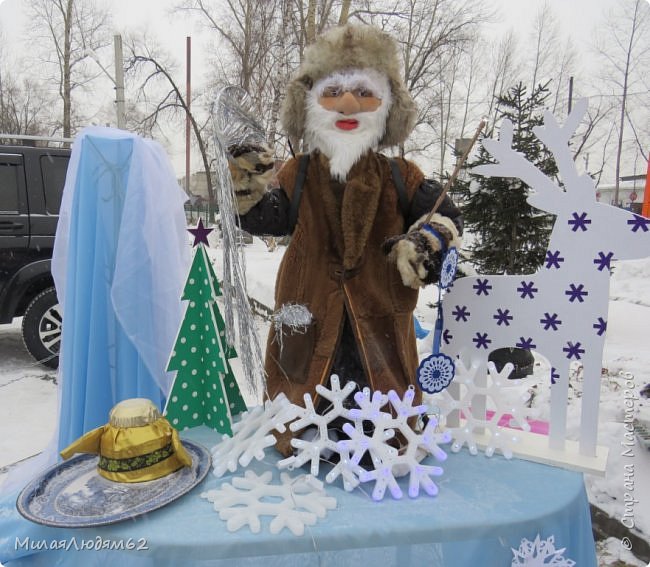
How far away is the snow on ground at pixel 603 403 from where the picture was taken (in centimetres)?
221

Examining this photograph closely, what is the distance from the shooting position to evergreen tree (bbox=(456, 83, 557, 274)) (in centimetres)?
407

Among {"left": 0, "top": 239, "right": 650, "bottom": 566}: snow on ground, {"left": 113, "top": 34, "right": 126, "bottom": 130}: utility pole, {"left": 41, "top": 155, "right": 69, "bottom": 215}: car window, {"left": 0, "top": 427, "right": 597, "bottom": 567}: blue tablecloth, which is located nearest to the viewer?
{"left": 0, "top": 427, "right": 597, "bottom": 567}: blue tablecloth

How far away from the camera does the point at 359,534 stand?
1.27 metres

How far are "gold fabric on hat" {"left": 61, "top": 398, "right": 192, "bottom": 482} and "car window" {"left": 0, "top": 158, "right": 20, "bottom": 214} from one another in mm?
3410

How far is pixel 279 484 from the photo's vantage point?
1.49m

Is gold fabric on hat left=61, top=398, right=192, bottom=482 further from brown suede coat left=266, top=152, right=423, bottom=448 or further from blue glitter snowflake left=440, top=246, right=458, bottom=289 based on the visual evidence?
blue glitter snowflake left=440, top=246, right=458, bottom=289

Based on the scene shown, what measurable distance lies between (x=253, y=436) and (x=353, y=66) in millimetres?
1290

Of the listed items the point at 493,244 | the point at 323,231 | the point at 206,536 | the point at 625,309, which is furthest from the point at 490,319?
the point at 625,309

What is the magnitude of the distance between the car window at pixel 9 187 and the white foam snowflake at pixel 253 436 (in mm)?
3383

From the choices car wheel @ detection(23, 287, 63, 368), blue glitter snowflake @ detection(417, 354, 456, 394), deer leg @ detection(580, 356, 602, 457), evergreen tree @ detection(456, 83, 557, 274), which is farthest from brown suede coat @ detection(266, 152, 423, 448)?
car wheel @ detection(23, 287, 63, 368)

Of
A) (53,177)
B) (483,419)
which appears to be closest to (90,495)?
(483,419)

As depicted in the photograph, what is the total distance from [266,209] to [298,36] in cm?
788

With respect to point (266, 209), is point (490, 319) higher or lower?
lower

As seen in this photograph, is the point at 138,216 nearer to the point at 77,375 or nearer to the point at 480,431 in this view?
the point at 77,375
